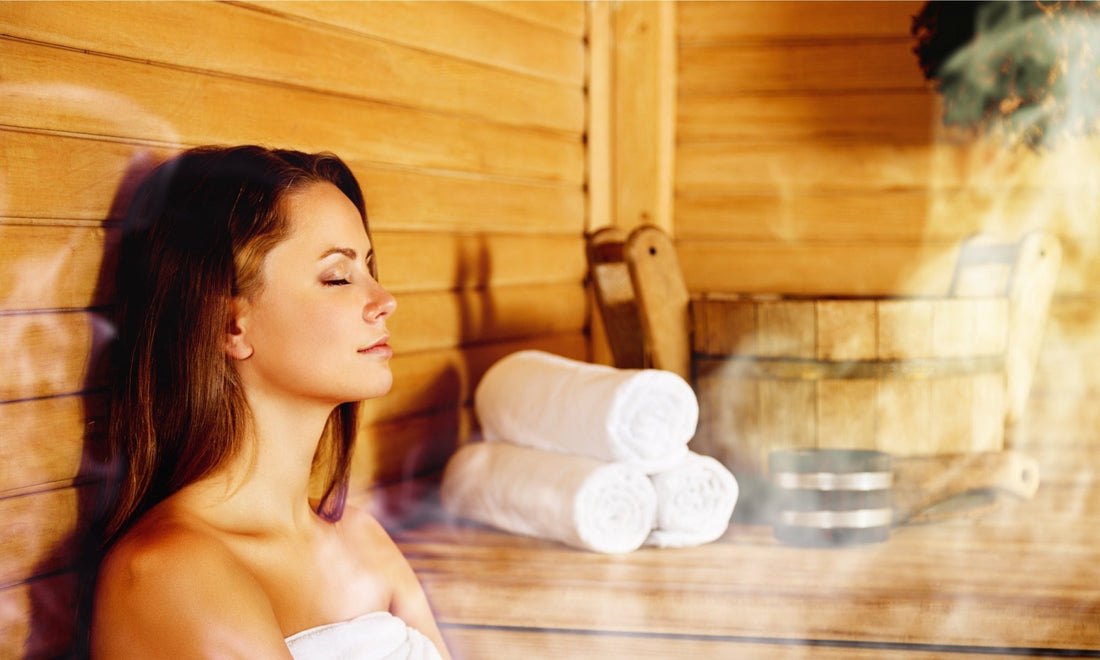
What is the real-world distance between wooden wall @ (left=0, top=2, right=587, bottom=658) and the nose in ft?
0.92

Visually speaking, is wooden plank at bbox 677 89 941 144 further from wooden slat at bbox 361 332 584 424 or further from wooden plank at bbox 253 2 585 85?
wooden slat at bbox 361 332 584 424

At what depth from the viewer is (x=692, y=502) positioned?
148cm

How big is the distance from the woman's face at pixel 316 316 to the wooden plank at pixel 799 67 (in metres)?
1.34

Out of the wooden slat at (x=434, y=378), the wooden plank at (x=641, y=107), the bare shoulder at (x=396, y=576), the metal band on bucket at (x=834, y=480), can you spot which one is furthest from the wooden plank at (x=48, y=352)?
the wooden plank at (x=641, y=107)

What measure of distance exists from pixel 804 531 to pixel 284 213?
34.3 inches

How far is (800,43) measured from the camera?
7.15ft

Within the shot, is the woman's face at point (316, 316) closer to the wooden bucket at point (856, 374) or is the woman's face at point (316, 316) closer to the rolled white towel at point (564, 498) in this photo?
the rolled white towel at point (564, 498)

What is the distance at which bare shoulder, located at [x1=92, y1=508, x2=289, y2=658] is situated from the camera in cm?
84

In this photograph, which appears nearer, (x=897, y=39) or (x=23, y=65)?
(x=23, y=65)

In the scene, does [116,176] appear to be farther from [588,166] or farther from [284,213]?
[588,166]

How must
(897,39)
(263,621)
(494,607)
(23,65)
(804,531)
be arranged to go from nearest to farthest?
(263,621) → (23,65) → (494,607) → (804,531) → (897,39)

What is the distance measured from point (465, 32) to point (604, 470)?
81cm

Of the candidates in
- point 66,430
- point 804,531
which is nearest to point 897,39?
point 804,531

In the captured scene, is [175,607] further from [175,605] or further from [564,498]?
[564,498]
